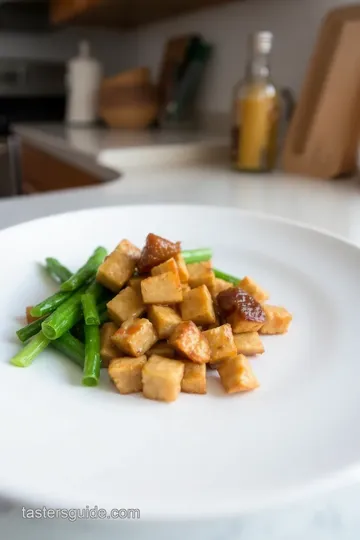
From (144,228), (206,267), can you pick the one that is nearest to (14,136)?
(144,228)

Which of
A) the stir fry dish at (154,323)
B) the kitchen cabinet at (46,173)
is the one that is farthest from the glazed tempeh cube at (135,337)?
the kitchen cabinet at (46,173)

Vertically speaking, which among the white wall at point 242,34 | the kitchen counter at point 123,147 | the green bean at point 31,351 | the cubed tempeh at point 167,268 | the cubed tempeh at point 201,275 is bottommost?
the green bean at point 31,351

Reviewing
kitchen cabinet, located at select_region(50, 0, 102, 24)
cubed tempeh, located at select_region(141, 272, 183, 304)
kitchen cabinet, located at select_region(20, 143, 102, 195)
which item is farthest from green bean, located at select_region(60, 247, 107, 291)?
kitchen cabinet, located at select_region(50, 0, 102, 24)

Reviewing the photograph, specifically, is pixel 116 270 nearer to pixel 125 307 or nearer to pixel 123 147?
pixel 125 307

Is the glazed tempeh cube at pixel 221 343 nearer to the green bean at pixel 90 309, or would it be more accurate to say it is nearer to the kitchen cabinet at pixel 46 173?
the green bean at pixel 90 309

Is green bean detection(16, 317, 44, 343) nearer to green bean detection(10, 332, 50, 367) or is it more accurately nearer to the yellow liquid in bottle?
green bean detection(10, 332, 50, 367)

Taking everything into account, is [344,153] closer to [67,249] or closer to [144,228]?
[144,228]

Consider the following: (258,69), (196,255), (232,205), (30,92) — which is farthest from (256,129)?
(30,92)
